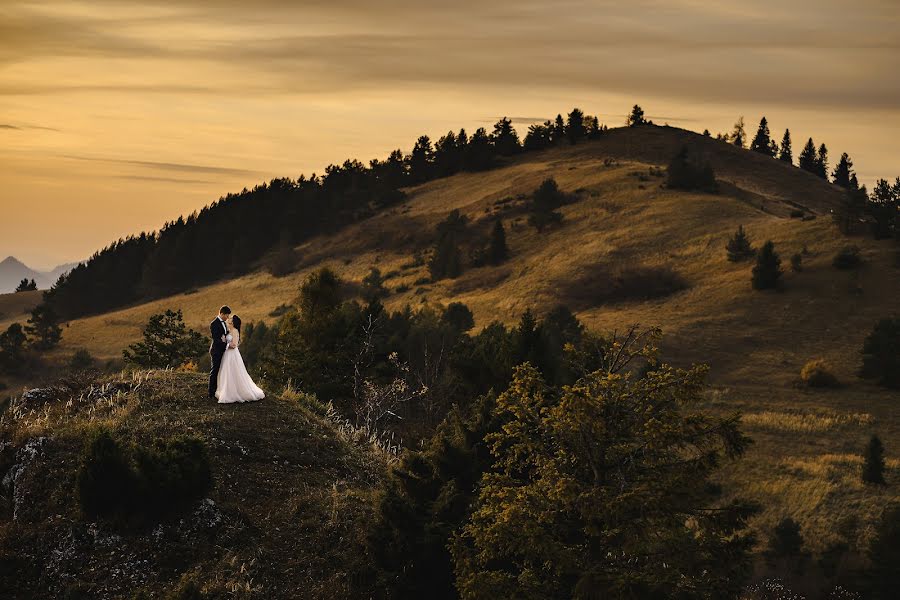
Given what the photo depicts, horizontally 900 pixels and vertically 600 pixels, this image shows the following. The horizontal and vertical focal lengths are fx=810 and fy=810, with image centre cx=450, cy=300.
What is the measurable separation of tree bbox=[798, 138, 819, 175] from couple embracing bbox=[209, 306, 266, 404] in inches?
6868

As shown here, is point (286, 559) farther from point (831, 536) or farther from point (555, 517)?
point (831, 536)

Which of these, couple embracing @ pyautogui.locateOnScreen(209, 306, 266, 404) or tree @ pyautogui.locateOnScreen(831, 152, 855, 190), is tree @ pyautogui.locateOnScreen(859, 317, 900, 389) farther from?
tree @ pyautogui.locateOnScreen(831, 152, 855, 190)

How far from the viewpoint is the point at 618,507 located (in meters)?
11.9

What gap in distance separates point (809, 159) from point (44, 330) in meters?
152

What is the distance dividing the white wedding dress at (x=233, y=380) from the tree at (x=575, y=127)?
14892 cm

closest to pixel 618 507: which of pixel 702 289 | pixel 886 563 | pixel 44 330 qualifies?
pixel 886 563

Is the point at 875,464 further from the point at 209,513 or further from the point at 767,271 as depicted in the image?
the point at 209,513

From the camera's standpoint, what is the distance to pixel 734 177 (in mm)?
144125

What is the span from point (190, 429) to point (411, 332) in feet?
132

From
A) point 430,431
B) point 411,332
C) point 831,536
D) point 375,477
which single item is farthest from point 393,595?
point 411,332

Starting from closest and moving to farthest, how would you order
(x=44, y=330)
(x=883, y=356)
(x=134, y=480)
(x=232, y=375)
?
(x=134, y=480)
(x=232, y=375)
(x=883, y=356)
(x=44, y=330)

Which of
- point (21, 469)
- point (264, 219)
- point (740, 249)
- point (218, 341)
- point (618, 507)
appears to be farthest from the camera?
point (264, 219)

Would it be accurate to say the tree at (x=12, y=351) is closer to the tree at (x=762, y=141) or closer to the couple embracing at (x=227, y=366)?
the couple embracing at (x=227, y=366)

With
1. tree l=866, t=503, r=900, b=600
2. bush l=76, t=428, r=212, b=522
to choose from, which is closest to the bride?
bush l=76, t=428, r=212, b=522
